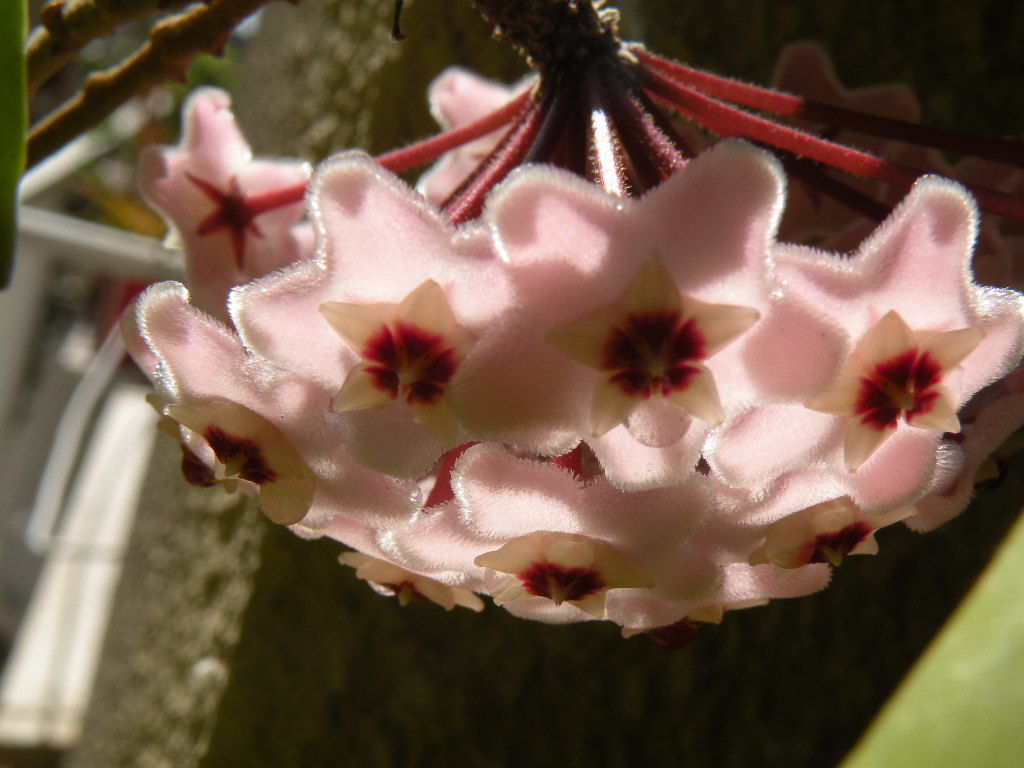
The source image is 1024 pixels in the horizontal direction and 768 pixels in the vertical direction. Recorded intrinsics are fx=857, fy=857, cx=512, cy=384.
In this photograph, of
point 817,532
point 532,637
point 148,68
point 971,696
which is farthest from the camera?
point 532,637

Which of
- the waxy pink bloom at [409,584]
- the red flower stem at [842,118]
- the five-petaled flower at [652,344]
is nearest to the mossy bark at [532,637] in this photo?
the red flower stem at [842,118]

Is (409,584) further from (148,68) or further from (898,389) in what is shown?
(148,68)

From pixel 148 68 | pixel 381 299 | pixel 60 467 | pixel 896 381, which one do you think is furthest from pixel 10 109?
pixel 60 467

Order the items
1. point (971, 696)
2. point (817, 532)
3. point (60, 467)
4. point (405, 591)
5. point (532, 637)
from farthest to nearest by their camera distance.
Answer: point (60, 467)
point (532, 637)
point (405, 591)
point (817, 532)
point (971, 696)

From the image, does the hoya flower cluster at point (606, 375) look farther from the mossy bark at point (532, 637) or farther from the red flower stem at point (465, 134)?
the mossy bark at point (532, 637)

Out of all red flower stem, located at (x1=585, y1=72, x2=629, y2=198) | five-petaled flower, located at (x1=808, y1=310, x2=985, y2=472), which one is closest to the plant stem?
red flower stem, located at (x1=585, y1=72, x2=629, y2=198)

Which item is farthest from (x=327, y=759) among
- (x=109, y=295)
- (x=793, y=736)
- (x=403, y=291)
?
(x=109, y=295)

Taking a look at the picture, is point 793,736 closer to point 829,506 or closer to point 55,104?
point 829,506
